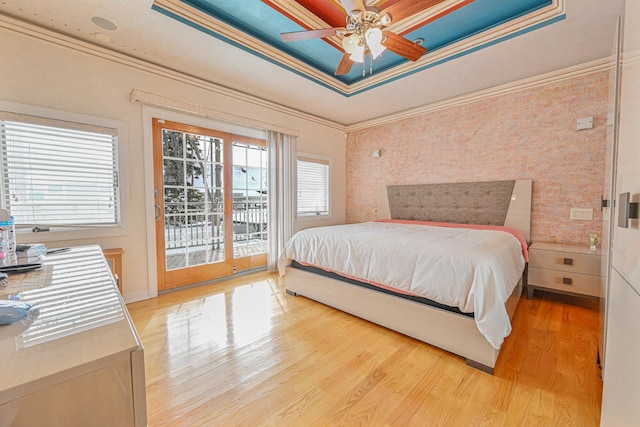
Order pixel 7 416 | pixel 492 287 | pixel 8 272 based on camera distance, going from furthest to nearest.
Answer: pixel 492 287, pixel 8 272, pixel 7 416

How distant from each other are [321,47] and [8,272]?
2952 millimetres

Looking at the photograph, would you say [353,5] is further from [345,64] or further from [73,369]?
[73,369]

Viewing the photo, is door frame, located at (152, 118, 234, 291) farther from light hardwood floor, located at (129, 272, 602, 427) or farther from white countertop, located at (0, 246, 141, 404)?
white countertop, located at (0, 246, 141, 404)

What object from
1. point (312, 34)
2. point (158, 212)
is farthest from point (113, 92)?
point (312, 34)

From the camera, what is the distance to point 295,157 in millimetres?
4113

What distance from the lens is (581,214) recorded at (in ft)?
9.23

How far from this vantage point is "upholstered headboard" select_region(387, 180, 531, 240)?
3172 mm

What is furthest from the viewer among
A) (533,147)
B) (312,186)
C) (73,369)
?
(312,186)

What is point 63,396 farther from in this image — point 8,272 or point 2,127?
point 2,127

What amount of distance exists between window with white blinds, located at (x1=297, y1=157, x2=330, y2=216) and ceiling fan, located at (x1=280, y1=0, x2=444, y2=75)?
96.1 inches

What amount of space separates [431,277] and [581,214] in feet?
7.67

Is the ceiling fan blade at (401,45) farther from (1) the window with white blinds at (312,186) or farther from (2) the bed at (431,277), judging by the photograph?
(1) the window with white blinds at (312,186)

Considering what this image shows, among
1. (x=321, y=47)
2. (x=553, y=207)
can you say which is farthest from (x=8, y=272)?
(x=553, y=207)

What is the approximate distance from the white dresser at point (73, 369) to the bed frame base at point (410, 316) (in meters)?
1.79
